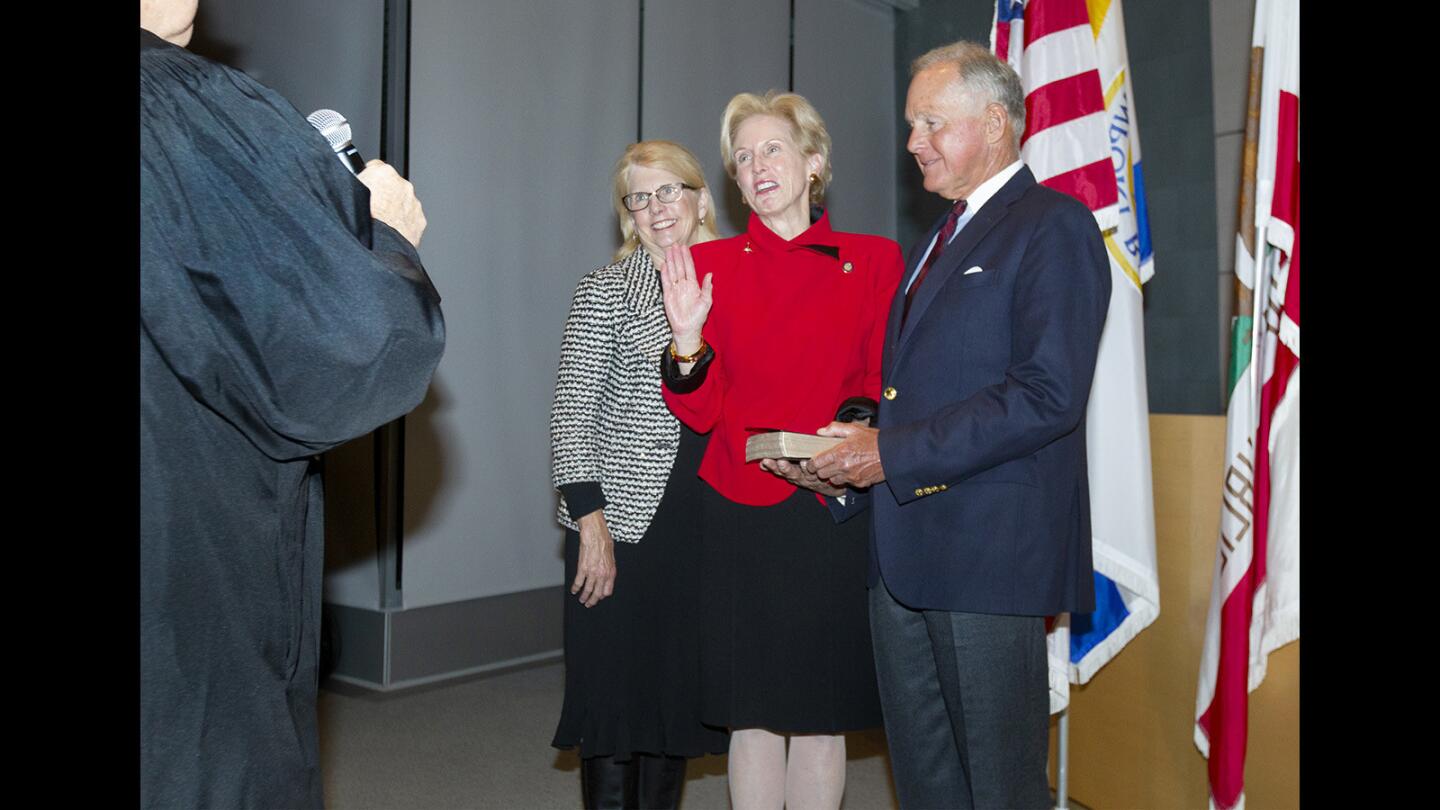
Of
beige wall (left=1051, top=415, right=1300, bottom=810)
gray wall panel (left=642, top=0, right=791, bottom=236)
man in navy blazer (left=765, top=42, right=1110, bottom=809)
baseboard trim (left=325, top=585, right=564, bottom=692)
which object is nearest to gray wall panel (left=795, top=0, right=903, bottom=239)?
gray wall panel (left=642, top=0, right=791, bottom=236)

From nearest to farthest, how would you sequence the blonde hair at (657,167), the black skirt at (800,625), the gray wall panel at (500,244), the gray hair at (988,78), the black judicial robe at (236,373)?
the black judicial robe at (236,373) < the gray hair at (988,78) < the black skirt at (800,625) < the blonde hair at (657,167) < the gray wall panel at (500,244)

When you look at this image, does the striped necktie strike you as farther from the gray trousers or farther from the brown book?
the gray trousers

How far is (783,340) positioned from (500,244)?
3.23m

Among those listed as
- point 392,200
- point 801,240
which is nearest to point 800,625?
point 801,240

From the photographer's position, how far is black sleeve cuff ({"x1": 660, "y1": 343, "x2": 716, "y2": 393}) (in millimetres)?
2350

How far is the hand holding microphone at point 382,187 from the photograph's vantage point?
1.15 meters

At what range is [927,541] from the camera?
1.91 metres

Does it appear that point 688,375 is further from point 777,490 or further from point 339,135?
point 339,135

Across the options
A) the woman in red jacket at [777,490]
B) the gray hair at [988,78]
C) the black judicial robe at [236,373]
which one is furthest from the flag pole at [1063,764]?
the black judicial robe at [236,373]

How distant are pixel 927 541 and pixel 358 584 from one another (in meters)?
3.72

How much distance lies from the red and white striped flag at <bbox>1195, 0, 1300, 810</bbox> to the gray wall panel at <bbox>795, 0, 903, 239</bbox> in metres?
4.32

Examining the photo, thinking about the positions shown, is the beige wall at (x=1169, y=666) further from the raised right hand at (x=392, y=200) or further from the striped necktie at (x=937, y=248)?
the raised right hand at (x=392, y=200)

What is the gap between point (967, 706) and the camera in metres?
1.85

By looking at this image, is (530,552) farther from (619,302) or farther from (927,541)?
(927,541)
